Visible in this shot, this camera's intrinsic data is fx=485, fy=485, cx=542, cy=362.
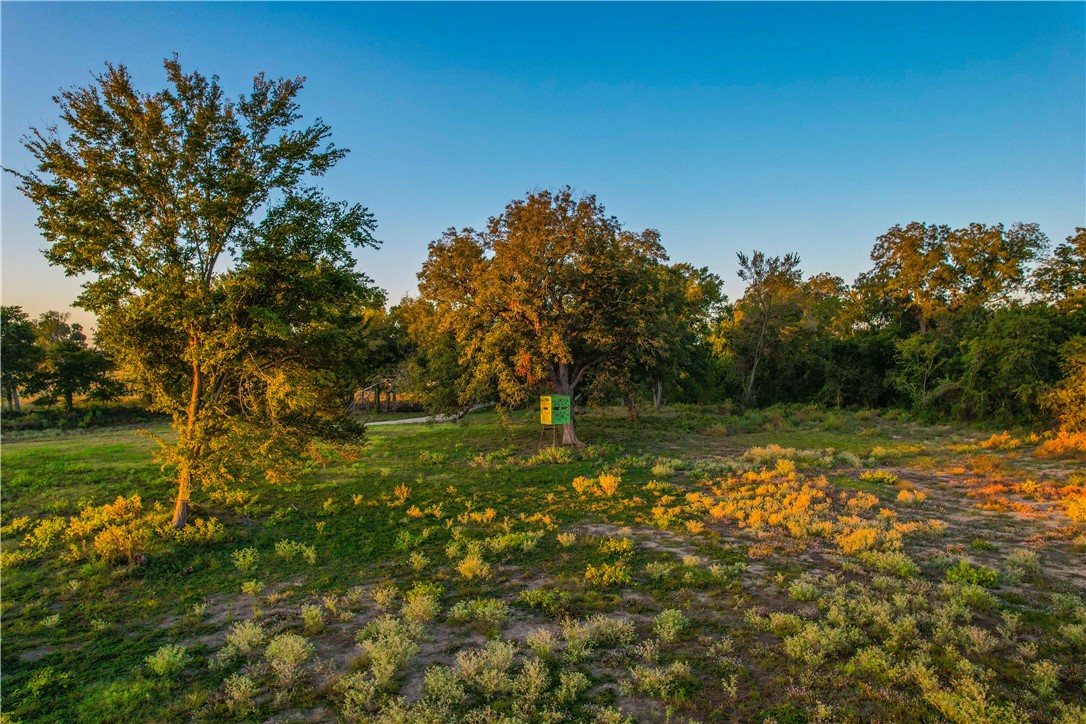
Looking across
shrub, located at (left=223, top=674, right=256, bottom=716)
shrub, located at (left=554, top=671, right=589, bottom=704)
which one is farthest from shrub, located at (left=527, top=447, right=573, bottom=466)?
shrub, located at (left=223, top=674, right=256, bottom=716)

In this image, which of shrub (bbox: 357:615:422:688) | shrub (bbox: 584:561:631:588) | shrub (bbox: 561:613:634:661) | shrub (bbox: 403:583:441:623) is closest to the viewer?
shrub (bbox: 357:615:422:688)

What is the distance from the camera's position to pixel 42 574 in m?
9.91

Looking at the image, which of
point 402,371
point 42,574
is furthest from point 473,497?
point 402,371

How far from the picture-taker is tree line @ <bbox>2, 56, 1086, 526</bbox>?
37.1ft

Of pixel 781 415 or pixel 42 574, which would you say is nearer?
pixel 42 574

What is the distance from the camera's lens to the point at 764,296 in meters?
43.2

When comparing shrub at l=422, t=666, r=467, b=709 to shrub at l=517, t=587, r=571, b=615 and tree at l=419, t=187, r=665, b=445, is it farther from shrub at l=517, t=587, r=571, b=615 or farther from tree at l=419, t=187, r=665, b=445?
tree at l=419, t=187, r=665, b=445

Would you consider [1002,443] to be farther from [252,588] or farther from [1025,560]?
[252,588]

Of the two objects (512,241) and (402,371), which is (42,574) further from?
(402,371)

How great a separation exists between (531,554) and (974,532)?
10.5 metres

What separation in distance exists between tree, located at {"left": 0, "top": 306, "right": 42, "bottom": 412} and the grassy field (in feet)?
127

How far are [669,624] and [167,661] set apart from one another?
273 inches

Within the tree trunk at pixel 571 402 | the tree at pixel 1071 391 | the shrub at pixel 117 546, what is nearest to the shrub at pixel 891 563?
the shrub at pixel 117 546

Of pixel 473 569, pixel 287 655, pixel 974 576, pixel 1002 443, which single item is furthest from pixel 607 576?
pixel 1002 443
